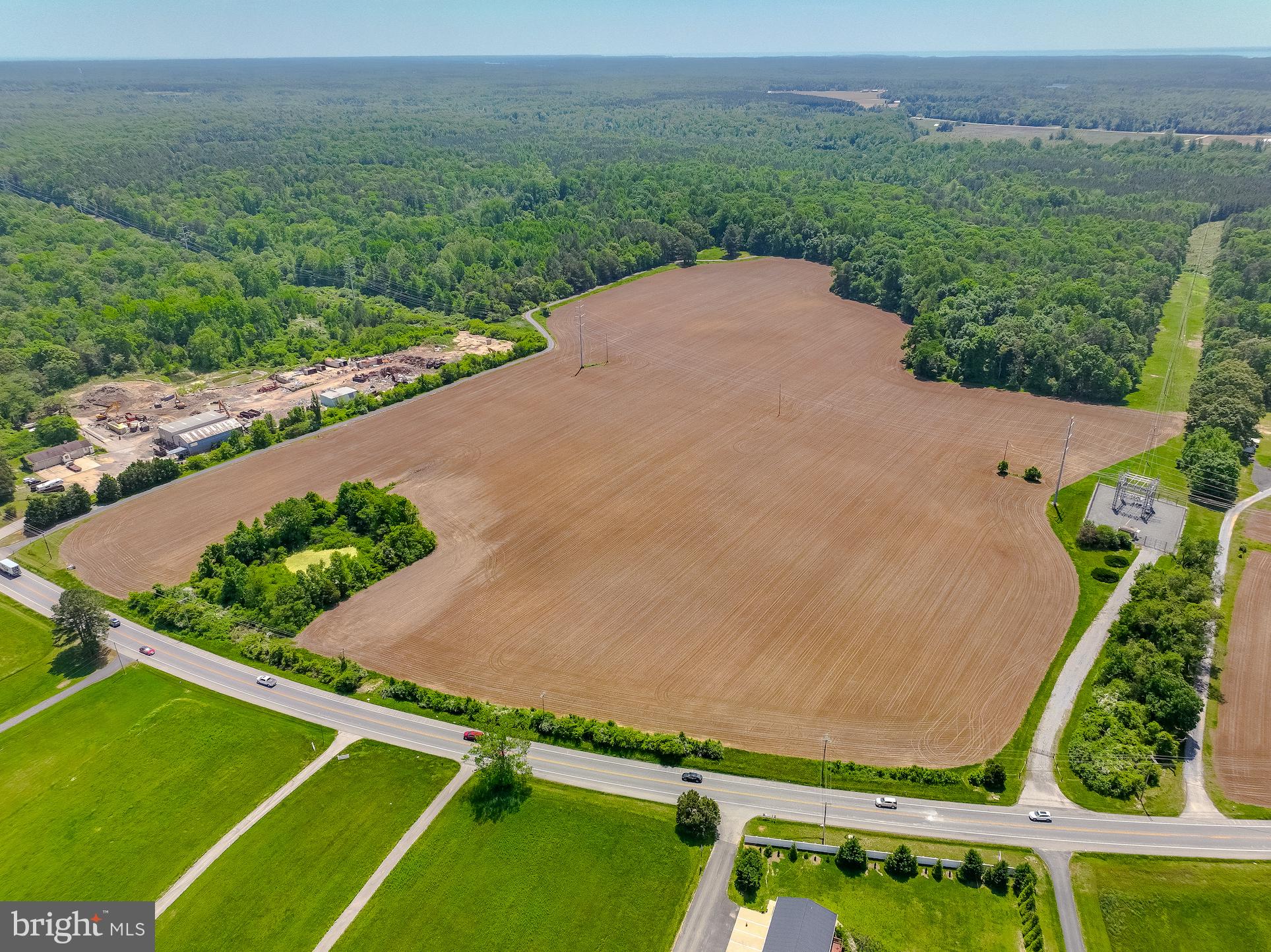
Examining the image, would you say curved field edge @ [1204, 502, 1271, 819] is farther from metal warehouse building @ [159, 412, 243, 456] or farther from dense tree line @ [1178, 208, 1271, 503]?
metal warehouse building @ [159, 412, 243, 456]

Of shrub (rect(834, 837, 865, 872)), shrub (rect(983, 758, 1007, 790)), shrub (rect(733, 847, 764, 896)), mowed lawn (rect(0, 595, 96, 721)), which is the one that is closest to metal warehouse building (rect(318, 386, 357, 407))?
mowed lawn (rect(0, 595, 96, 721))

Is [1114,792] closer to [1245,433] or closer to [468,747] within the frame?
[468,747]

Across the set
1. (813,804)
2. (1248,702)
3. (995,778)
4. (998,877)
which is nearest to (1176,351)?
(1248,702)

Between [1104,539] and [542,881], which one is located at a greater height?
[1104,539]

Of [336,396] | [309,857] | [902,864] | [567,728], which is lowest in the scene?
[309,857]

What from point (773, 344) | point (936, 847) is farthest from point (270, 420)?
point (936, 847)

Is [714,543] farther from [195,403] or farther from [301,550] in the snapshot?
[195,403]

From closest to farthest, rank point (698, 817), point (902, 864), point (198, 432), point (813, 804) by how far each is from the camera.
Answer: point (902, 864), point (698, 817), point (813, 804), point (198, 432)
